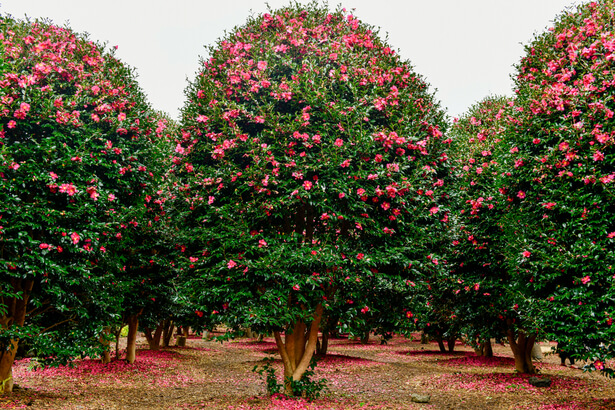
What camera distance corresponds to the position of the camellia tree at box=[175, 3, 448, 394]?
1014cm

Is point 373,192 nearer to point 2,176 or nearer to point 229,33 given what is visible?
point 229,33

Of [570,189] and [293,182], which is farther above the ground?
[293,182]

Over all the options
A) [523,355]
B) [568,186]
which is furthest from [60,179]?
[523,355]

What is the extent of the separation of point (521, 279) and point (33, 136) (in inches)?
514

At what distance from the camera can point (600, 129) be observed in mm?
9656

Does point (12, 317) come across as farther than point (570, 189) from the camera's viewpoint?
Yes

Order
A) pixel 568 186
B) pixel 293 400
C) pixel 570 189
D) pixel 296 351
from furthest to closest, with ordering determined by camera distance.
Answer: pixel 296 351
pixel 293 400
pixel 570 189
pixel 568 186

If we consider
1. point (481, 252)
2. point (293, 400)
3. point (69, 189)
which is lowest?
point (293, 400)

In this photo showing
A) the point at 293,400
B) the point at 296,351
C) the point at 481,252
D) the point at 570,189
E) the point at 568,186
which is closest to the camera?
the point at 568,186

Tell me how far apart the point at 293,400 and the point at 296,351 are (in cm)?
133

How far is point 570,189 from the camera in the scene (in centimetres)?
1009

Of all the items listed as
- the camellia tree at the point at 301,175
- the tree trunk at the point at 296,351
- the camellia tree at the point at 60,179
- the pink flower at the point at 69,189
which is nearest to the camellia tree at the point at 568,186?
the camellia tree at the point at 301,175

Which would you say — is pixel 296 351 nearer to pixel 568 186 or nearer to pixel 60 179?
pixel 60 179

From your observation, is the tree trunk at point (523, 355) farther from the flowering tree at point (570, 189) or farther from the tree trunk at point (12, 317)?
the tree trunk at point (12, 317)
